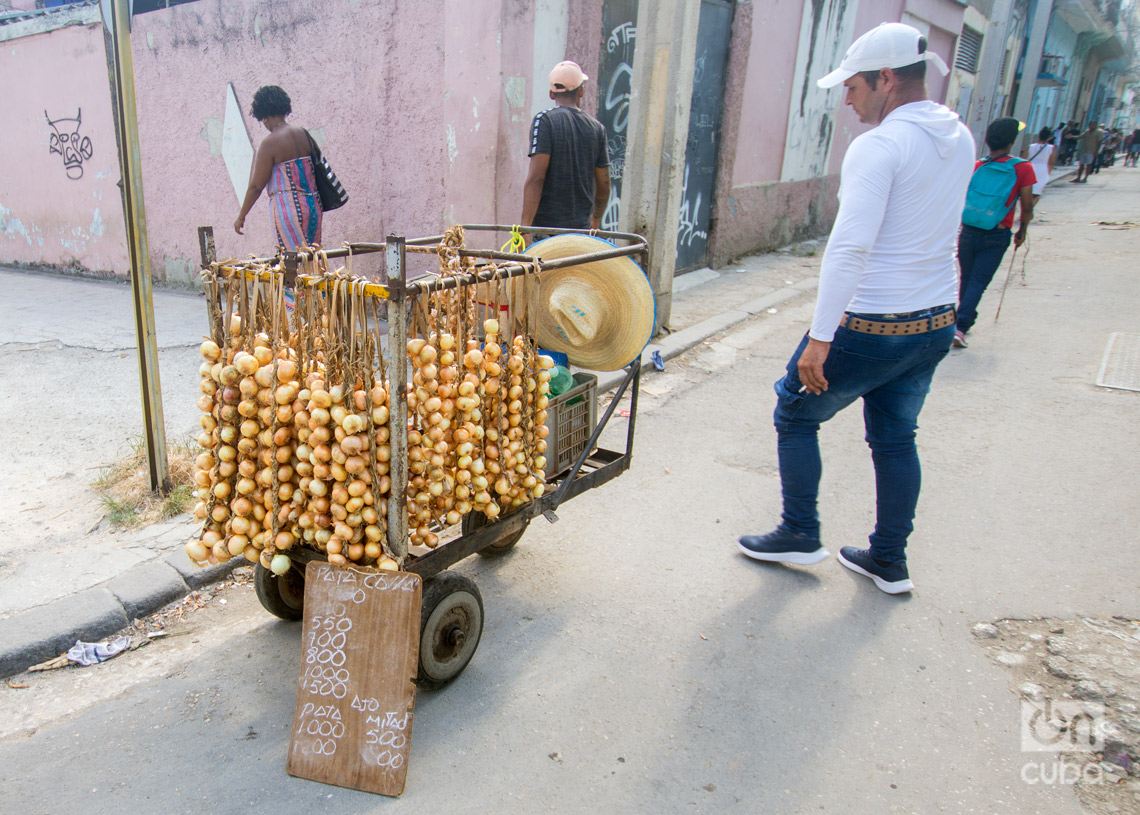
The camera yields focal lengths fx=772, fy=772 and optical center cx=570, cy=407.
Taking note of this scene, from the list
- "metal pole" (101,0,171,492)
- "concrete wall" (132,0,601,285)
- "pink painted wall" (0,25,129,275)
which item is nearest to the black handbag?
"concrete wall" (132,0,601,285)

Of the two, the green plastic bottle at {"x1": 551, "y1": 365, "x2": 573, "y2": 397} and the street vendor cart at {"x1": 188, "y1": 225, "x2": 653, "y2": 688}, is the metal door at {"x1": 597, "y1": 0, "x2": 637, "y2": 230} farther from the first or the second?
the street vendor cart at {"x1": 188, "y1": 225, "x2": 653, "y2": 688}

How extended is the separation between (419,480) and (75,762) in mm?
1215

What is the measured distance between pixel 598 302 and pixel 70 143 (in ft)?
27.3

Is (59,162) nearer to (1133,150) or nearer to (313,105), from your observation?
(313,105)

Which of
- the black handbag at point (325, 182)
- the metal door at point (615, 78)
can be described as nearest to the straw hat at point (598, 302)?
the black handbag at point (325, 182)

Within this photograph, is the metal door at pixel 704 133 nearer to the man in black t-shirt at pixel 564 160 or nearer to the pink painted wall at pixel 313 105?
the pink painted wall at pixel 313 105

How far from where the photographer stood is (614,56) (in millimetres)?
7129

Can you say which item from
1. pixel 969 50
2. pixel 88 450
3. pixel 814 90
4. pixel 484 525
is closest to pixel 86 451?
pixel 88 450

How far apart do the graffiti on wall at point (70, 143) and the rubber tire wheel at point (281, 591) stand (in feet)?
25.6

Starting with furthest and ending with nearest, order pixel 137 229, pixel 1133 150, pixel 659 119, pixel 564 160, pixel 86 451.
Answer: pixel 1133 150
pixel 659 119
pixel 564 160
pixel 86 451
pixel 137 229

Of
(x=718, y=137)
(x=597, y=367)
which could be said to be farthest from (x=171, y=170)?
(x=597, y=367)

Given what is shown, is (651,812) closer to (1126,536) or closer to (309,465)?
(309,465)

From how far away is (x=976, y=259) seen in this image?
242 inches

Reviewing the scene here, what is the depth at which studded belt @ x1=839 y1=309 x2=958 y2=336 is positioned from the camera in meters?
2.68
